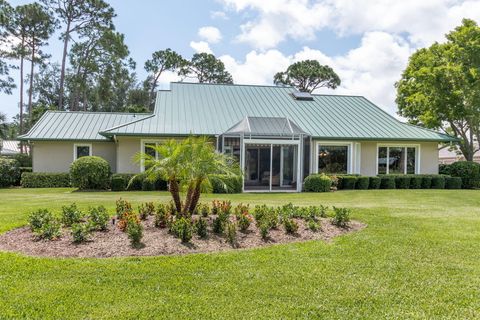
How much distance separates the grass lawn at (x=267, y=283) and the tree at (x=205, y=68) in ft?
137

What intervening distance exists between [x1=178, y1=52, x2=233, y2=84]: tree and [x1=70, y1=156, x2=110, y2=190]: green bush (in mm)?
30790

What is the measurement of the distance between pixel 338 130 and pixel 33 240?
16827 millimetres

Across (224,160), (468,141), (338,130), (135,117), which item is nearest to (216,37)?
(135,117)

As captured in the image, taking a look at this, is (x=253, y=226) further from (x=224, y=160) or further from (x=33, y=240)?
(x=33, y=240)

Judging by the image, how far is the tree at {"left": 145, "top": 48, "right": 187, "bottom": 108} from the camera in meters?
45.5

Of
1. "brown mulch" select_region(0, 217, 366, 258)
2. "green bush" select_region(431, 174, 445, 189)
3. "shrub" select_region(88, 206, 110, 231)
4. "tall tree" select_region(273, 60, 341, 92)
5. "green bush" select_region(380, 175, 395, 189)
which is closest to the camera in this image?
"brown mulch" select_region(0, 217, 366, 258)

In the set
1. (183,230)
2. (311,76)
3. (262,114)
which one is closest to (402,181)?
(262,114)

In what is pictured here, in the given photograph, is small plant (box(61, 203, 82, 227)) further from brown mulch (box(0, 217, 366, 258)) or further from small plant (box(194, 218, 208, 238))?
small plant (box(194, 218, 208, 238))

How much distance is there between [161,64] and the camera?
152 ft

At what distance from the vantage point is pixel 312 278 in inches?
192

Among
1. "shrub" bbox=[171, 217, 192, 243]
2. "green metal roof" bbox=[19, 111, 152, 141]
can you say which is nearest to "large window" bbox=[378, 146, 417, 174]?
"green metal roof" bbox=[19, 111, 152, 141]

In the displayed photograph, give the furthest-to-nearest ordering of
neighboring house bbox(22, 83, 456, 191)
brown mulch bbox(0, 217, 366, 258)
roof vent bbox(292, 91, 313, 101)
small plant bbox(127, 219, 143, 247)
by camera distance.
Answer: roof vent bbox(292, 91, 313, 101), neighboring house bbox(22, 83, 456, 191), small plant bbox(127, 219, 143, 247), brown mulch bbox(0, 217, 366, 258)

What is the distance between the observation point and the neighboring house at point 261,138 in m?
18.5

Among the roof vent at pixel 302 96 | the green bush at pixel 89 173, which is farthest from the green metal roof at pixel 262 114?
the green bush at pixel 89 173
